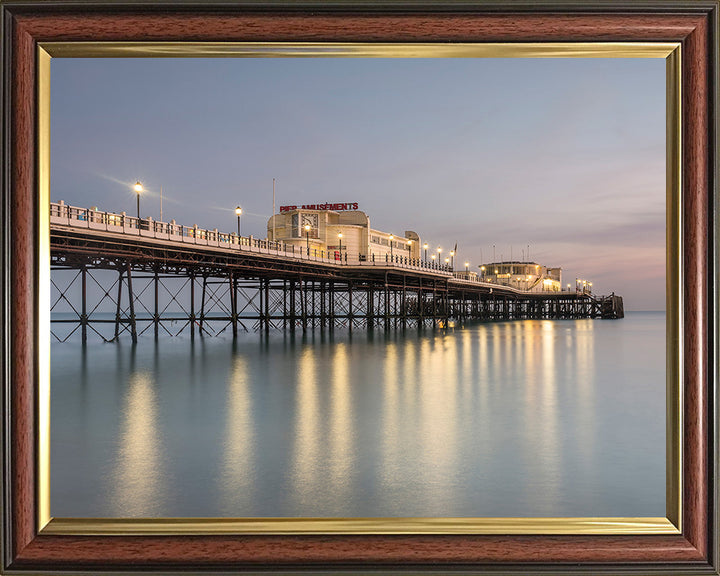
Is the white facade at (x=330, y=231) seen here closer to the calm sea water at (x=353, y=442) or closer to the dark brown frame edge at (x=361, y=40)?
the calm sea water at (x=353, y=442)

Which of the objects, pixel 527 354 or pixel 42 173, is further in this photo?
pixel 527 354

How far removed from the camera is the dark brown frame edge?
3.65 metres

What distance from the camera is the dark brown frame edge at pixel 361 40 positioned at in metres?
3.65

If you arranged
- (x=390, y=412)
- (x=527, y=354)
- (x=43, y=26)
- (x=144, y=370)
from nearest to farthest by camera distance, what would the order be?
(x=43, y=26) < (x=390, y=412) < (x=144, y=370) < (x=527, y=354)

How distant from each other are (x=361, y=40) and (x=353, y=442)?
9.46 metres

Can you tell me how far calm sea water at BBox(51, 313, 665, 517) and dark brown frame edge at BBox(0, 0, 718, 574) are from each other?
0.42 m

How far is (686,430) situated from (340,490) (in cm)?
561

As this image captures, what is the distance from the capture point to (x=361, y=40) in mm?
3799

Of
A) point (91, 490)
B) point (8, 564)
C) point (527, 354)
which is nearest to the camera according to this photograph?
point (8, 564)

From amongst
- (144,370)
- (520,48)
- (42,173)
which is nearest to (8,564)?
(42,173)

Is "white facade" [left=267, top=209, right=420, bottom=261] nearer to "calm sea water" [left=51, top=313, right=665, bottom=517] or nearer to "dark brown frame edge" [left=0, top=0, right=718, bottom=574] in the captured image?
"calm sea water" [left=51, top=313, right=665, bottom=517]

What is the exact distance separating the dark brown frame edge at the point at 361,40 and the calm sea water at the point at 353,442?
0.42 metres

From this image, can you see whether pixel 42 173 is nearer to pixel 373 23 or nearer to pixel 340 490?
pixel 373 23

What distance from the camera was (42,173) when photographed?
3.76m
